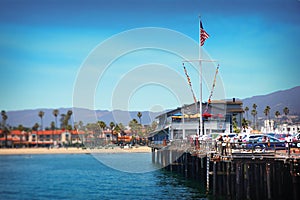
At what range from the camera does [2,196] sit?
41.2 m

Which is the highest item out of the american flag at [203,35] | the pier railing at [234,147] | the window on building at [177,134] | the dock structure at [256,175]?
the american flag at [203,35]

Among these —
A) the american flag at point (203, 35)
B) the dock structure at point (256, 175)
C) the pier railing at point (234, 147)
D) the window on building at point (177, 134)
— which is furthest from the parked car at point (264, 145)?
the window on building at point (177, 134)

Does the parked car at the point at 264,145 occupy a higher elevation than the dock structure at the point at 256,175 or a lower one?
higher

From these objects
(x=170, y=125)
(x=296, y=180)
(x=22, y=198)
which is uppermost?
(x=170, y=125)

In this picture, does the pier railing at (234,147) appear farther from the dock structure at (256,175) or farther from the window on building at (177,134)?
the window on building at (177,134)

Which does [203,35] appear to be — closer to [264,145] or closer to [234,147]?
[264,145]

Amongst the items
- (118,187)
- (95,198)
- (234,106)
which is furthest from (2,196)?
(234,106)

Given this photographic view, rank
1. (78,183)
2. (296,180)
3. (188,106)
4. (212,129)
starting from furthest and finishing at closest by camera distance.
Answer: (188,106)
(212,129)
(78,183)
(296,180)

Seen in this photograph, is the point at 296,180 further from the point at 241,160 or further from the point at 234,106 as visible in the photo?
the point at 234,106

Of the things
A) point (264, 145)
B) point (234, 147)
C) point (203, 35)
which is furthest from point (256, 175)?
point (203, 35)

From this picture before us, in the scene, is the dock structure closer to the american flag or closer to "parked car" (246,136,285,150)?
"parked car" (246,136,285,150)

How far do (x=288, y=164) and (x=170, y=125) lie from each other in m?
40.1

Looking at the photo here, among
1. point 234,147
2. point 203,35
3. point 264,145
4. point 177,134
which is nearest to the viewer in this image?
point 234,147

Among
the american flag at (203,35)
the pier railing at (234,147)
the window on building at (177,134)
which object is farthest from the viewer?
the window on building at (177,134)
